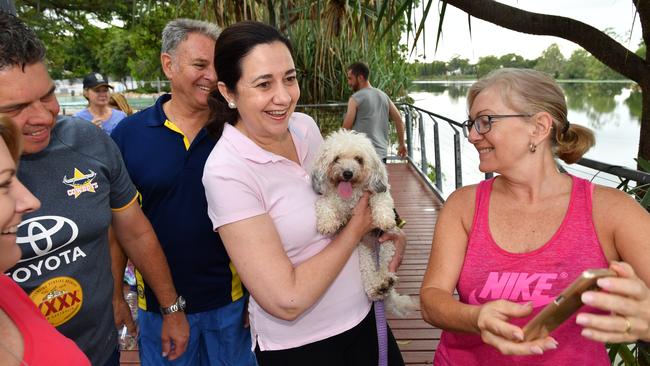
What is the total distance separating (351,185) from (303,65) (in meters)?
5.73

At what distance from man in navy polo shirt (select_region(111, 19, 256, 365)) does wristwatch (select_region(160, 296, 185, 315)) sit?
0.19 feet

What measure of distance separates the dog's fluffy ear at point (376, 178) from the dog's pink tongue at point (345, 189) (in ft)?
0.30

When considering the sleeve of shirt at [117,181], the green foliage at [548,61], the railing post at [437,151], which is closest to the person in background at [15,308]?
the sleeve of shirt at [117,181]

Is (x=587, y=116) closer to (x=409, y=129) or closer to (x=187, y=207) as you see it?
(x=409, y=129)

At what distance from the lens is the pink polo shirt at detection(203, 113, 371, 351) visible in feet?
4.21

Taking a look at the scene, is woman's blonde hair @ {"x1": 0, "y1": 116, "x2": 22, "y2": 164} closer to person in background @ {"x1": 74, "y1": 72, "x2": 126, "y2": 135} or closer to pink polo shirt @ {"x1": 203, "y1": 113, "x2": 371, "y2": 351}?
pink polo shirt @ {"x1": 203, "y1": 113, "x2": 371, "y2": 351}

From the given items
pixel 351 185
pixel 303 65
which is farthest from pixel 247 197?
pixel 303 65

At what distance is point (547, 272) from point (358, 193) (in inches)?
37.6

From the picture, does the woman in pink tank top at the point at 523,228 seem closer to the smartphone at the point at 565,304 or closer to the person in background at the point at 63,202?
the smartphone at the point at 565,304

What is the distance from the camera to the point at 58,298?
132 centimetres

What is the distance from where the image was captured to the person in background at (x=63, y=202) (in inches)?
47.9

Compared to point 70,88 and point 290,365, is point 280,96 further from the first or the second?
point 70,88

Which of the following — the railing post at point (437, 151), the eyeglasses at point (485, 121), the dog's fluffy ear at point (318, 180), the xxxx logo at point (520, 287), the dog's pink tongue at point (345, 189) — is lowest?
the railing post at point (437, 151)

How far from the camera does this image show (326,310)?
1.45m
